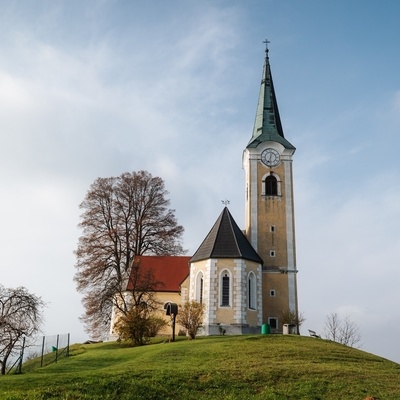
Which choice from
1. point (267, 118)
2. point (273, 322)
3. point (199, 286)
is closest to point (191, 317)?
point (199, 286)

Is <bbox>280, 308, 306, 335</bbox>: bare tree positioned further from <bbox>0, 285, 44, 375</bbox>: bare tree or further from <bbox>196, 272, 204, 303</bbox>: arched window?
<bbox>0, 285, 44, 375</bbox>: bare tree

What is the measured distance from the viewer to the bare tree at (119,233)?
37756 millimetres

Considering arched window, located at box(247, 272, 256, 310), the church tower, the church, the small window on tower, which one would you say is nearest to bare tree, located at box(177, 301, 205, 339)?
the church

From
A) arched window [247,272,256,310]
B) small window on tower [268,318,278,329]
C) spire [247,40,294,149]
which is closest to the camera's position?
arched window [247,272,256,310]

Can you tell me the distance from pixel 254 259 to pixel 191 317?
23.9 ft

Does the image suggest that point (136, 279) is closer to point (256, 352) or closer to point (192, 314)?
point (192, 314)

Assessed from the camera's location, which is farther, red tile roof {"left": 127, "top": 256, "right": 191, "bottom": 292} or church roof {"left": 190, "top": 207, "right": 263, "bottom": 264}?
red tile roof {"left": 127, "top": 256, "right": 191, "bottom": 292}

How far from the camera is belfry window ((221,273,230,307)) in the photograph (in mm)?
32625

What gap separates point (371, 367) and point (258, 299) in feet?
46.2

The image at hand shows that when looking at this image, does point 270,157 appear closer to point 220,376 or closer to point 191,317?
point 191,317

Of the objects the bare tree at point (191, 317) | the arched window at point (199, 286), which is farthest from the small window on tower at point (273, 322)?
the bare tree at point (191, 317)

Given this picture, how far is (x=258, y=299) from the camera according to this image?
3416 centimetres

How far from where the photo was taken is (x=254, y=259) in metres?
34.7

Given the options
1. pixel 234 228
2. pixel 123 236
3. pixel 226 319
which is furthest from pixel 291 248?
pixel 123 236
